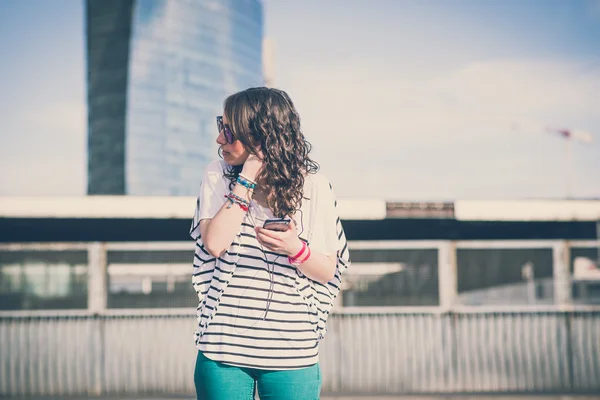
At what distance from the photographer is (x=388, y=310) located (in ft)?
31.3

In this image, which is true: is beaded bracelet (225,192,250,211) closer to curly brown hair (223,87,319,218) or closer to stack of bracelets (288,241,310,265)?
curly brown hair (223,87,319,218)

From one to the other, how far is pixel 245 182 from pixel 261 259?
231 mm

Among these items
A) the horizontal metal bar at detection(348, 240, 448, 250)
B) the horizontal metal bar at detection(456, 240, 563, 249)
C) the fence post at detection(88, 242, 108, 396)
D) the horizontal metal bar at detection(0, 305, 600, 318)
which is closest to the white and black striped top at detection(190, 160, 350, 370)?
the horizontal metal bar at detection(348, 240, 448, 250)

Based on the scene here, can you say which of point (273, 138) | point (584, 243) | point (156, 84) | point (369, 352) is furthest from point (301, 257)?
point (156, 84)

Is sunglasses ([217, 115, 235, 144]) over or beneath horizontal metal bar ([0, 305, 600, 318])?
over

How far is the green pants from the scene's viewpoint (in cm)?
182

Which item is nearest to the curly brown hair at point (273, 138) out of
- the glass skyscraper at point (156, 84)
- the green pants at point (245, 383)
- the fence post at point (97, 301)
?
A: the green pants at point (245, 383)

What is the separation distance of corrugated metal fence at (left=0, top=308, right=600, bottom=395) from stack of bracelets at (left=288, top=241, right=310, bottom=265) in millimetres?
7773

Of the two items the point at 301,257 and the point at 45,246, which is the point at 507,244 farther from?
the point at 301,257

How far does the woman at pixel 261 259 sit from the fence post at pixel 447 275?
794 centimetres

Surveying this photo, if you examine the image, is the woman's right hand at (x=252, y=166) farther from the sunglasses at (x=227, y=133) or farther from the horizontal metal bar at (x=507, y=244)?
the horizontal metal bar at (x=507, y=244)

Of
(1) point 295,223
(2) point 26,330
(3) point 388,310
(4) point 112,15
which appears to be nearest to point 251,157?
(1) point 295,223

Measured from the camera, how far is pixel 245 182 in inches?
74.1

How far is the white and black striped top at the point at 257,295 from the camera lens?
6.06ft
